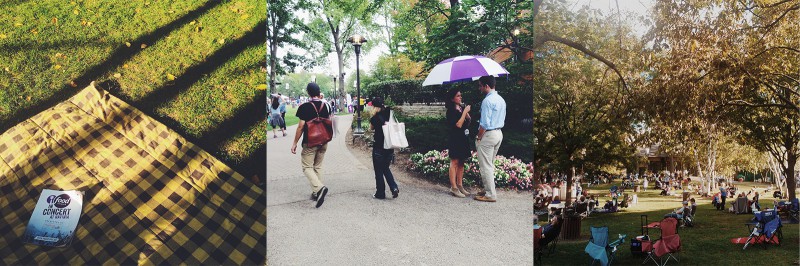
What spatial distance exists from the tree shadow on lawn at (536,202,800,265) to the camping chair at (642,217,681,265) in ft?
0.27

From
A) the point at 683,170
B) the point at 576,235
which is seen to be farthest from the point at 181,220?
the point at 683,170

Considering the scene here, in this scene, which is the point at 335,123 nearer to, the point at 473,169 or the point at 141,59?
the point at 473,169

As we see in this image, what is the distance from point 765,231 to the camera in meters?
5.06

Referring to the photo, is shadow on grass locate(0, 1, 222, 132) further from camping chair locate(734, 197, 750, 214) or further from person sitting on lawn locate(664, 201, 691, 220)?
camping chair locate(734, 197, 750, 214)

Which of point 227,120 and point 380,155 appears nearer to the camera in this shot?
point 380,155

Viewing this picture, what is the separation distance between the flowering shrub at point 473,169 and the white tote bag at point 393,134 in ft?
0.61

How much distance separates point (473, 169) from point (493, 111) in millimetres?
644

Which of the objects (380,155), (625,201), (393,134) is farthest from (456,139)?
(625,201)

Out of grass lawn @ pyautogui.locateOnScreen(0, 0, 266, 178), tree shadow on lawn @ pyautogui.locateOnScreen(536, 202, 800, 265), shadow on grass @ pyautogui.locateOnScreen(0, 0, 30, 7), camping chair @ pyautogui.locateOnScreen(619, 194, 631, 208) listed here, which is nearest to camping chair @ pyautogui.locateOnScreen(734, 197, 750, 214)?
tree shadow on lawn @ pyautogui.locateOnScreen(536, 202, 800, 265)

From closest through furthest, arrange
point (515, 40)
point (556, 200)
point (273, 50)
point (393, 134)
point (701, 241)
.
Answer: point (393, 134)
point (273, 50)
point (515, 40)
point (701, 241)
point (556, 200)

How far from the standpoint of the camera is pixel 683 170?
539cm

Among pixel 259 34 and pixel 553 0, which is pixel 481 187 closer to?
pixel 553 0

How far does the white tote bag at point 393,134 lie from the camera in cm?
482

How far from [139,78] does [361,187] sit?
278 cm
